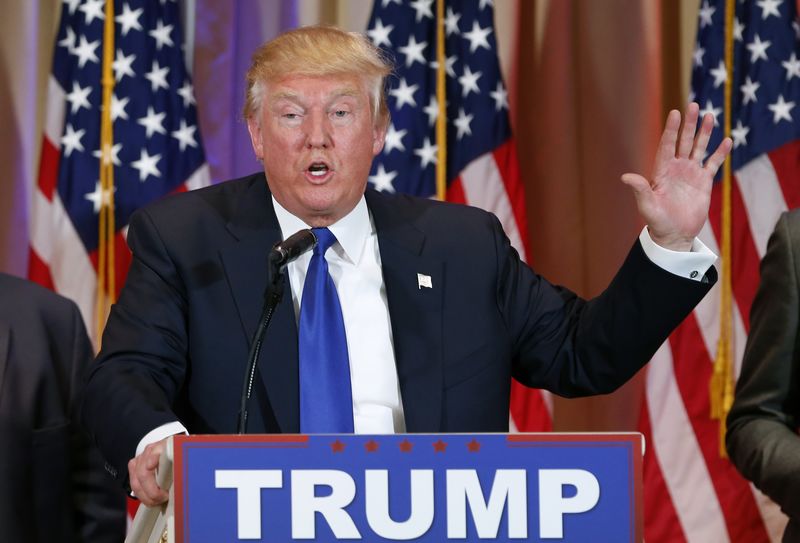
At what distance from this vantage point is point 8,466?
2.56 metres

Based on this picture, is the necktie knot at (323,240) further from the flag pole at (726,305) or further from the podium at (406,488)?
the flag pole at (726,305)

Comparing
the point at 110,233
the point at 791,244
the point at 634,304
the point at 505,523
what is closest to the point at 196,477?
the point at 505,523

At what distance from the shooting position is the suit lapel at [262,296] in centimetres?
218

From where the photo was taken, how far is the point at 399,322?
229 cm

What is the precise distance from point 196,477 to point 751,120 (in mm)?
3014

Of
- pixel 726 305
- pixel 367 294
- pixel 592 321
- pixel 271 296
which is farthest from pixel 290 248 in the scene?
pixel 726 305

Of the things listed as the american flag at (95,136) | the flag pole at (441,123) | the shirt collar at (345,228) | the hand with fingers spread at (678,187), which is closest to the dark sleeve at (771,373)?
the hand with fingers spread at (678,187)

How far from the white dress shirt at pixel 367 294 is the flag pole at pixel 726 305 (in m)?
1.86

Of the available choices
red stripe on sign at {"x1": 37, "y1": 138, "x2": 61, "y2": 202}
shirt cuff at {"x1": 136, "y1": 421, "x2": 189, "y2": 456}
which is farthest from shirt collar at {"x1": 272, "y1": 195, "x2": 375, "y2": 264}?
red stripe on sign at {"x1": 37, "y1": 138, "x2": 61, "y2": 202}

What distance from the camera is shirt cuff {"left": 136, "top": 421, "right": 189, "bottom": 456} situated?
195cm

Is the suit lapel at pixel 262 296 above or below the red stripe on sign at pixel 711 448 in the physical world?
above

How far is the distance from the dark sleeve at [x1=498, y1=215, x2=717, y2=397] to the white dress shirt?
43 mm

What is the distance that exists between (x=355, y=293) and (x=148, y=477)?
69cm

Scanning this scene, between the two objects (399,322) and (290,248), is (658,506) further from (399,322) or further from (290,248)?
(290,248)
